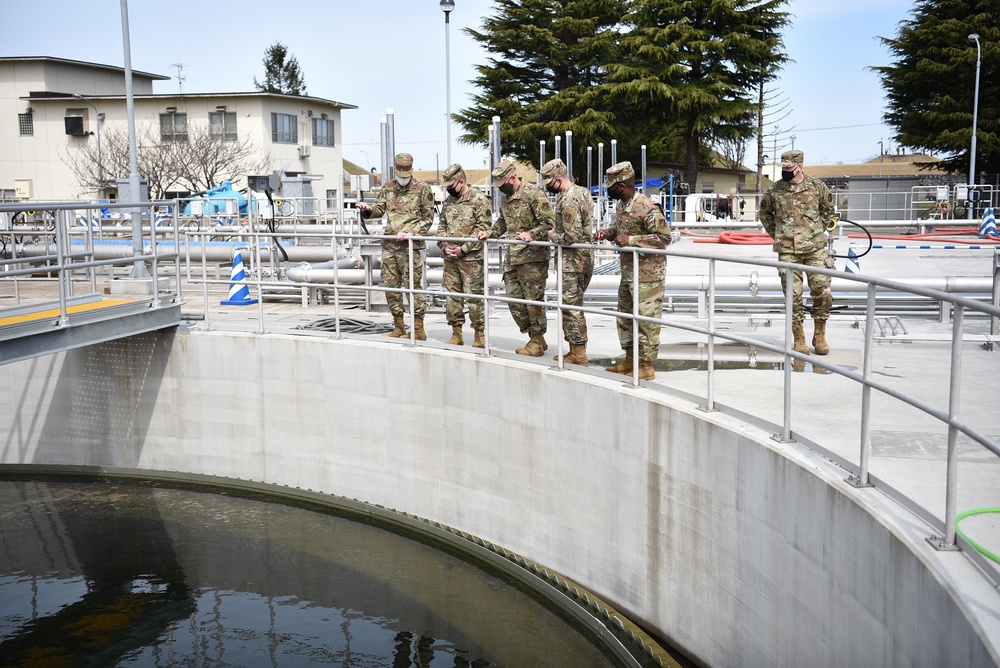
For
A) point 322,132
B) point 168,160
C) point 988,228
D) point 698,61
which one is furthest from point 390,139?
point 322,132

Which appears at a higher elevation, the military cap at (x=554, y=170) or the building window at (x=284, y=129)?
the building window at (x=284, y=129)

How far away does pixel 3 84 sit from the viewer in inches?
2298

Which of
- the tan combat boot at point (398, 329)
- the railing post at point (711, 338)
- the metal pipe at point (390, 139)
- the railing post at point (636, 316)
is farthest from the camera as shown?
the metal pipe at point (390, 139)

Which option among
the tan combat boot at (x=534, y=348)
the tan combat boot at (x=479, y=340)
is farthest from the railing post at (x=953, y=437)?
the tan combat boot at (x=479, y=340)

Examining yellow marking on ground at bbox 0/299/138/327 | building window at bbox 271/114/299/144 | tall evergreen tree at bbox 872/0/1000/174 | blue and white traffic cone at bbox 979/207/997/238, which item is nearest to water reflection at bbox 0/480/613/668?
yellow marking on ground at bbox 0/299/138/327

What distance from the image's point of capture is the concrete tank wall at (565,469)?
17.6 ft

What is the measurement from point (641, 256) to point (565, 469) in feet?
6.47

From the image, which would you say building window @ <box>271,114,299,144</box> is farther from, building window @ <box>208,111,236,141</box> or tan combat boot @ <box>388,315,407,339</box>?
tan combat boot @ <box>388,315,407,339</box>

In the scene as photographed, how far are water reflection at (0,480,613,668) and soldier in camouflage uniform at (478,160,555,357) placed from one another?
2420 millimetres

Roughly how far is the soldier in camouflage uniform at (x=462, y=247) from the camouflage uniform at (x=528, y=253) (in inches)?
18.3

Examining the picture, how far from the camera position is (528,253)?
983 centimetres

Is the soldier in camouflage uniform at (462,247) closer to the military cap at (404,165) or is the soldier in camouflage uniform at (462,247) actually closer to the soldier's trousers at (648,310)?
the military cap at (404,165)

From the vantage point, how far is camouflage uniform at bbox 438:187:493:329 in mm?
10492

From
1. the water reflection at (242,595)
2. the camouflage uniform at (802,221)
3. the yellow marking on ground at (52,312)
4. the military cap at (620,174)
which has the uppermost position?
the military cap at (620,174)
